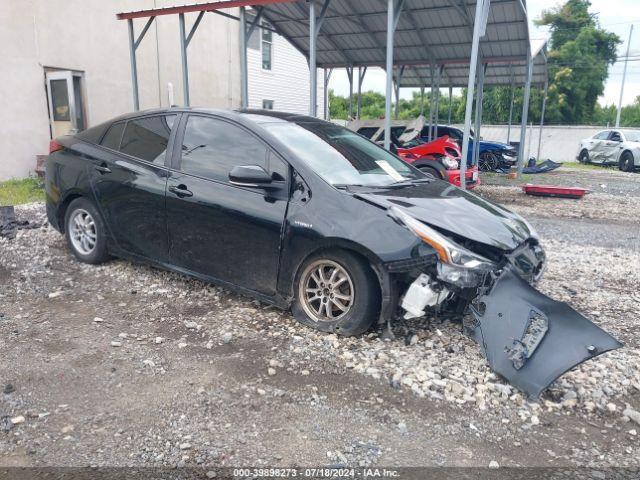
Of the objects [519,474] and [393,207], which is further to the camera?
[393,207]

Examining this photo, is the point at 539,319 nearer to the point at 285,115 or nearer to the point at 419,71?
the point at 285,115

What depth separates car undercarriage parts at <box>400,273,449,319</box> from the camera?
3338 millimetres

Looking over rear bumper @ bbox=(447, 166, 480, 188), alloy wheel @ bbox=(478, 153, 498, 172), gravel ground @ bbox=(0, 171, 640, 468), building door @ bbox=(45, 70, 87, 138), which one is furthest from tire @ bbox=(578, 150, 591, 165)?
building door @ bbox=(45, 70, 87, 138)

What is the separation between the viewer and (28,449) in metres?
2.48

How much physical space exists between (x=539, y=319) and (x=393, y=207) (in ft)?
4.00

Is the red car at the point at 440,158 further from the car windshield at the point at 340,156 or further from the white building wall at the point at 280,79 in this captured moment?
the white building wall at the point at 280,79

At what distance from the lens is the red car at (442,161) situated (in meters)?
11.1

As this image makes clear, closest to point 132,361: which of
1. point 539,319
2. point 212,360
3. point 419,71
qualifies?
point 212,360

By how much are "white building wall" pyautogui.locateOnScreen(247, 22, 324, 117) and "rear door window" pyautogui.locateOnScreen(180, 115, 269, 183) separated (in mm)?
15267

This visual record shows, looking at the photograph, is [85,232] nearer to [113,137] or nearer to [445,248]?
[113,137]

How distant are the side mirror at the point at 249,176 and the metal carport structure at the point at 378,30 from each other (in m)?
6.07

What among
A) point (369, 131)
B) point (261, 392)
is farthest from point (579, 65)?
point (261, 392)

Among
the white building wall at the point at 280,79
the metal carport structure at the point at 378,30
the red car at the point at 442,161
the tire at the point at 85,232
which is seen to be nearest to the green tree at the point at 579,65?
the white building wall at the point at 280,79

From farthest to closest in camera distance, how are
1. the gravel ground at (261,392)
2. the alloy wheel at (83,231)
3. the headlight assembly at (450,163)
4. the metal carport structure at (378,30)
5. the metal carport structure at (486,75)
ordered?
1. the metal carport structure at (486,75)
2. the headlight assembly at (450,163)
3. the metal carport structure at (378,30)
4. the alloy wheel at (83,231)
5. the gravel ground at (261,392)
